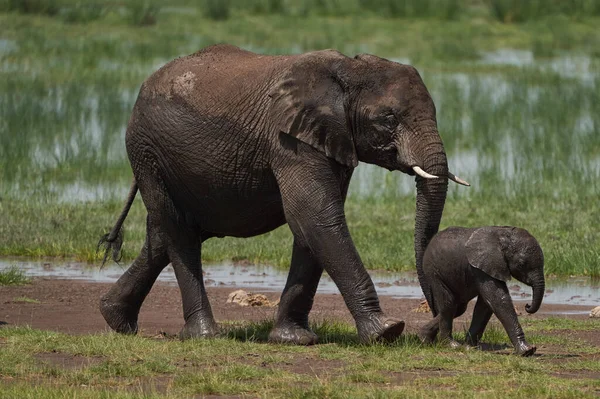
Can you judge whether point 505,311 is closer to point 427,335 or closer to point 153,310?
point 427,335

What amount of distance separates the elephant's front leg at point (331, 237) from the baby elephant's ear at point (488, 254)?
72 centimetres

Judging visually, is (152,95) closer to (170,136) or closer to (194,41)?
(170,136)

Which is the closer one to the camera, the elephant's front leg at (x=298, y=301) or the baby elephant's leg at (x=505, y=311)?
the baby elephant's leg at (x=505, y=311)

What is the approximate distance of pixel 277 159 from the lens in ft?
33.1

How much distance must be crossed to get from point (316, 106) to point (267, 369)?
2010 millimetres

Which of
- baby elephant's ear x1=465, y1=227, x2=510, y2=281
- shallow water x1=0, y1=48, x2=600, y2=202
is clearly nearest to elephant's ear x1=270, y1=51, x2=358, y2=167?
baby elephant's ear x1=465, y1=227, x2=510, y2=281

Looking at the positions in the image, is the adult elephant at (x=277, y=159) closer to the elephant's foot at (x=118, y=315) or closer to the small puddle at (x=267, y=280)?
the elephant's foot at (x=118, y=315)

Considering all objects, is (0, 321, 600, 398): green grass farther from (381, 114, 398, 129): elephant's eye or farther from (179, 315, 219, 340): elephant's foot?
(381, 114, 398, 129): elephant's eye

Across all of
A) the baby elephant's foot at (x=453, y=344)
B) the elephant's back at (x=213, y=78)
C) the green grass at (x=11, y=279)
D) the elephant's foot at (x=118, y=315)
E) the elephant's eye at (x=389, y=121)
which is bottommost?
the green grass at (x=11, y=279)

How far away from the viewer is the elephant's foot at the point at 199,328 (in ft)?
34.4

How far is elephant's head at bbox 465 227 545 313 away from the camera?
9523mm

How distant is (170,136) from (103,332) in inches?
59.6

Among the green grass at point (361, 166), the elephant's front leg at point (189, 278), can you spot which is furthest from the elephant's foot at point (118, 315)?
the green grass at point (361, 166)

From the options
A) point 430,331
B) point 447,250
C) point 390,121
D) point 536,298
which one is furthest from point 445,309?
point 390,121
